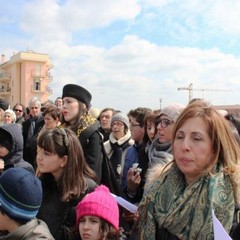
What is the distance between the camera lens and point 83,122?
385cm

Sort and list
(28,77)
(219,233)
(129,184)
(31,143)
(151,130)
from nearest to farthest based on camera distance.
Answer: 1. (219,233)
2. (129,184)
3. (151,130)
4. (31,143)
5. (28,77)

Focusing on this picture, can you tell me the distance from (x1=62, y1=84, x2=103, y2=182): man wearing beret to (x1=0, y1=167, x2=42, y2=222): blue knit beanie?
4.91 feet

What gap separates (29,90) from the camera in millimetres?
60844

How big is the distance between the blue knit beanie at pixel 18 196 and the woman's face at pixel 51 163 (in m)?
0.72

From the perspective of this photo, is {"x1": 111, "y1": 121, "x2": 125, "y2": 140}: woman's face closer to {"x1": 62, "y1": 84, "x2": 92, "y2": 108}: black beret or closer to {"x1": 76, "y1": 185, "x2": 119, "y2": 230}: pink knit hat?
{"x1": 62, "y1": 84, "x2": 92, "y2": 108}: black beret

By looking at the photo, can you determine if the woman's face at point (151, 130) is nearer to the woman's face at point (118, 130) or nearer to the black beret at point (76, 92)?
the black beret at point (76, 92)

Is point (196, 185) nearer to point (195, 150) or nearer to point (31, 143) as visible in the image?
point (195, 150)

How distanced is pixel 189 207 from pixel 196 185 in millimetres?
127

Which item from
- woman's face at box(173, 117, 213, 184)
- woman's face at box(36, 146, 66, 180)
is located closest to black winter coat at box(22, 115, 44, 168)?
woman's face at box(36, 146, 66, 180)

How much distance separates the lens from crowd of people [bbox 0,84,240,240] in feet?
6.30

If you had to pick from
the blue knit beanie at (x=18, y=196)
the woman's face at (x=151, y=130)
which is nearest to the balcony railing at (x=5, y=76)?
the woman's face at (x=151, y=130)

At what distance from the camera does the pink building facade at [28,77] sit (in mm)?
60625

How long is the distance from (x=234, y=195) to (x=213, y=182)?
0.14m

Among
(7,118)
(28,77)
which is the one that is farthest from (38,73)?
(7,118)
